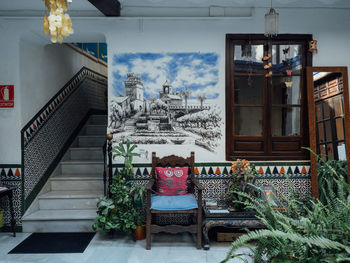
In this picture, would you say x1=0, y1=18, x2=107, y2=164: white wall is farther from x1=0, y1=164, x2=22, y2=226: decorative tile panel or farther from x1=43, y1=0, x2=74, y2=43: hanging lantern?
x1=43, y1=0, x2=74, y2=43: hanging lantern

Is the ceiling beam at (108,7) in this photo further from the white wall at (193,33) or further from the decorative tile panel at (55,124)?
the decorative tile panel at (55,124)

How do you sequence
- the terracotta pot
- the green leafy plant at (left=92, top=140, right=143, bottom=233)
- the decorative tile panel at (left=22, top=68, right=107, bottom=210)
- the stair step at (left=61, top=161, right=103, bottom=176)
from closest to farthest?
the green leafy plant at (left=92, top=140, right=143, bottom=233) → the terracotta pot → the decorative tile panel at (left=22, top=68, right=107, bottom=210) → the stair step at (left=61, top=161, right=103, bottom=176)

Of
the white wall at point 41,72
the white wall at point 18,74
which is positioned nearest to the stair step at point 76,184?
the white wall at point 18,74

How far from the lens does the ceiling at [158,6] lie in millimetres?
4238

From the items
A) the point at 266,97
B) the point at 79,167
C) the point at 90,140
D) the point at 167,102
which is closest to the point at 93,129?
the point at 90,140

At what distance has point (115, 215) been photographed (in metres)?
3.89

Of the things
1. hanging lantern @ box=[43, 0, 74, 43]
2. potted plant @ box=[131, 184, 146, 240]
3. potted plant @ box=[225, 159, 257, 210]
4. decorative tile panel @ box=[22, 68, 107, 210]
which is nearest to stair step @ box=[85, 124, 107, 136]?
decorative tile panel @ box=[22, 68, 107, 210]

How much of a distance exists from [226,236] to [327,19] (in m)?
3.68

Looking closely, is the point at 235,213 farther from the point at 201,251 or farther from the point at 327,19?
the point at 327,19

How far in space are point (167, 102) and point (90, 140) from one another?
8.60 ft

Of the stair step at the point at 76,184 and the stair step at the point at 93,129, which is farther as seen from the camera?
the stair step at the point at 93,129

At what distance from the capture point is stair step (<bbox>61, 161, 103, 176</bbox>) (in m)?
5.34

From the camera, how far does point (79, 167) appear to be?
5375 mm

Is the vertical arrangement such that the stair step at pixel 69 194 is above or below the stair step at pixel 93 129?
below
